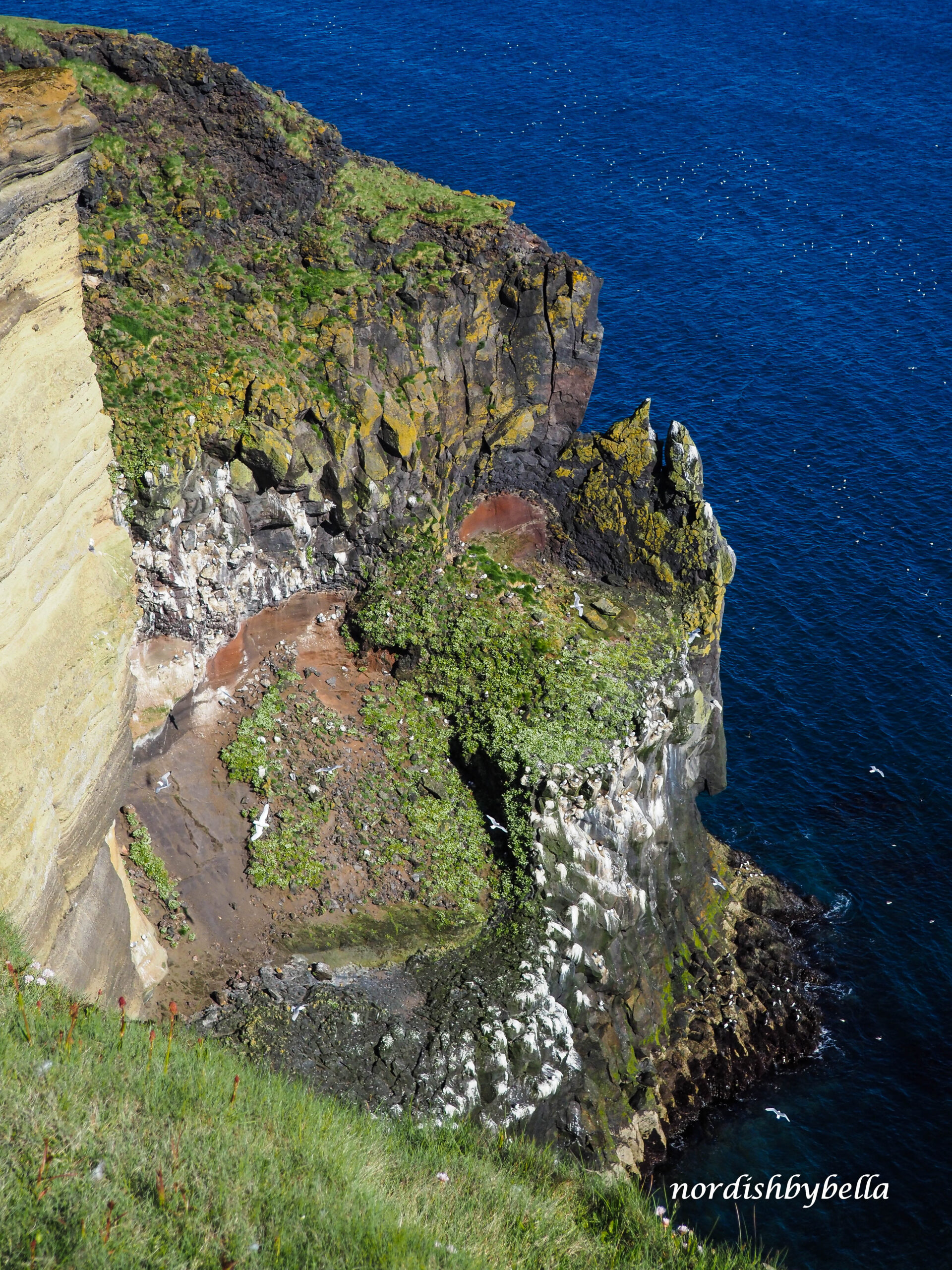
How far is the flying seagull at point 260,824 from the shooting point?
28.5 metres

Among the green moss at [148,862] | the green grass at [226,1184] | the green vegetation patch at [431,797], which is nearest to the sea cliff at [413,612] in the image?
the green vegetation patch at [431,797]

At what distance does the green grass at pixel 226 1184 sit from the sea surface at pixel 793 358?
15926 mm

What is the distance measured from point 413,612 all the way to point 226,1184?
2162 centimetres

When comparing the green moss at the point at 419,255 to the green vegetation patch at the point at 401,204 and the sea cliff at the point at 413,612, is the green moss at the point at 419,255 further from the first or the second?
the green vegetation patch at the point at 401,204

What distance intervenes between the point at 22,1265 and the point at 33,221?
17.0 m

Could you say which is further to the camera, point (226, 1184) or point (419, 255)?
point (419, 255)

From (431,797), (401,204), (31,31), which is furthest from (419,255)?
(431,797)

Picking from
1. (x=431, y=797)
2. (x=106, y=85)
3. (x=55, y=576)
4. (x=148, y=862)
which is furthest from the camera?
(x=431, y=797)

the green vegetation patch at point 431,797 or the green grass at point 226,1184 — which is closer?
the green grass at point 226,1184

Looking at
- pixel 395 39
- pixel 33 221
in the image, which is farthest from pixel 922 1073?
pixel 395 39

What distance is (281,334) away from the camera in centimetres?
3039

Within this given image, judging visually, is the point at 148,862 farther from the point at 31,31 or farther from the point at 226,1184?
the point at 31,31

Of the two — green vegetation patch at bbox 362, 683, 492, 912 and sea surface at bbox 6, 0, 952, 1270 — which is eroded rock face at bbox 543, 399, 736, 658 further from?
sea surface at bbox 6, 0, 952, 1270

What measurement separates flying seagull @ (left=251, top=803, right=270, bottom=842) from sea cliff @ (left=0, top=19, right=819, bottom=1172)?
10cm
